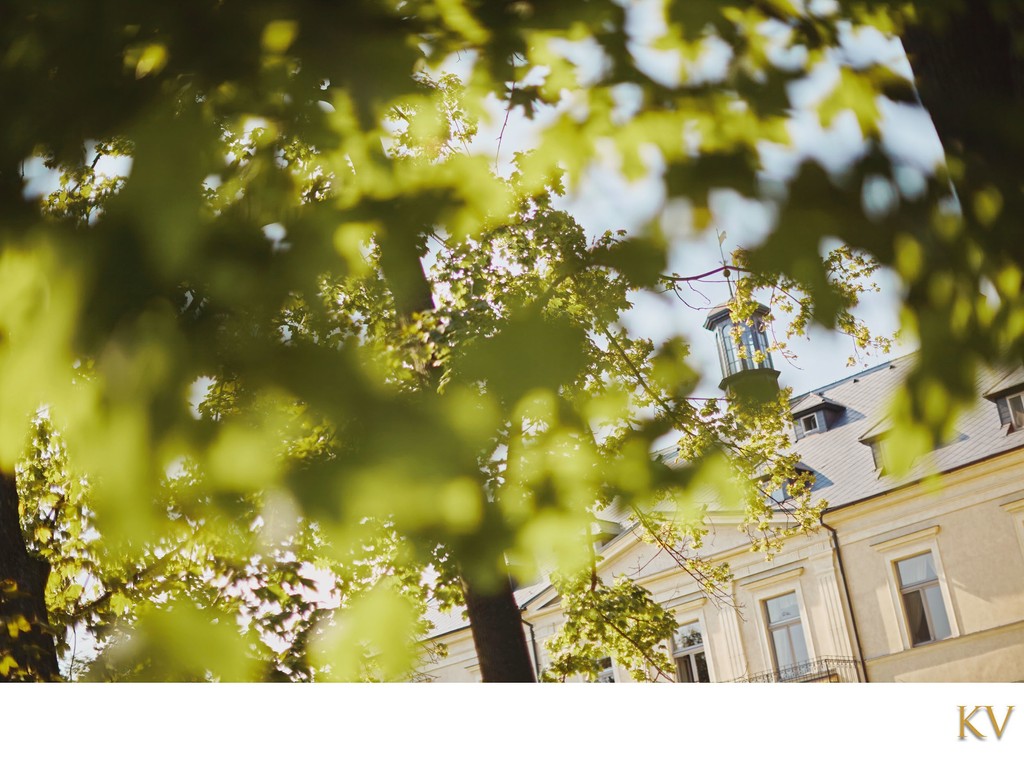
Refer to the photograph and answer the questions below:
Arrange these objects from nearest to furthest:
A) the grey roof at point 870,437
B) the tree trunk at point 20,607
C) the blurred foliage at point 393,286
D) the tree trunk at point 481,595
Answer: the blurred foliage at point 393,286, the tree trunk at point 481,595, the grey roof at point 870,437, the tree trunk at point 20,607

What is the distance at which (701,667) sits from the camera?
238 centimetres

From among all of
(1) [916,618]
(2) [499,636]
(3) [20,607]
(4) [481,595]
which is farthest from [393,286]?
(3) [20,607]

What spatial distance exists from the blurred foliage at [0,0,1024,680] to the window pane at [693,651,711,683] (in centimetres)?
19

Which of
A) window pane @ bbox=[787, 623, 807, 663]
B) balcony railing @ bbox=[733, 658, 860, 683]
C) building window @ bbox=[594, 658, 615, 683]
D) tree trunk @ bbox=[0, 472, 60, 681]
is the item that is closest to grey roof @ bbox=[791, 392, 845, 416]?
window pane @ bbox=[787, 623, 807, 663]

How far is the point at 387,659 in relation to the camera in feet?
6.29

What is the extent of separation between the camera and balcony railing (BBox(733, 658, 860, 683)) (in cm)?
232

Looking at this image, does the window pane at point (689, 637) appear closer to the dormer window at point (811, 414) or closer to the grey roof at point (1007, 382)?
the dormer window at point (811, 414)

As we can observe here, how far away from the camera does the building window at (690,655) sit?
2.38 metres

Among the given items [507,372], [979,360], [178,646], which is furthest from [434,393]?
[979,360]

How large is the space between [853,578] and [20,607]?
89.5 inches

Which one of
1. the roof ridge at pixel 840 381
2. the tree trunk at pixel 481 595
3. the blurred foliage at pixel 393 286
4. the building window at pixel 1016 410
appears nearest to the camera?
the blurred foliage at pixel 393 286

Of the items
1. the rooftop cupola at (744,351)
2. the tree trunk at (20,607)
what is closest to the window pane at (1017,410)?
the rooftop cupola at (744,351)
